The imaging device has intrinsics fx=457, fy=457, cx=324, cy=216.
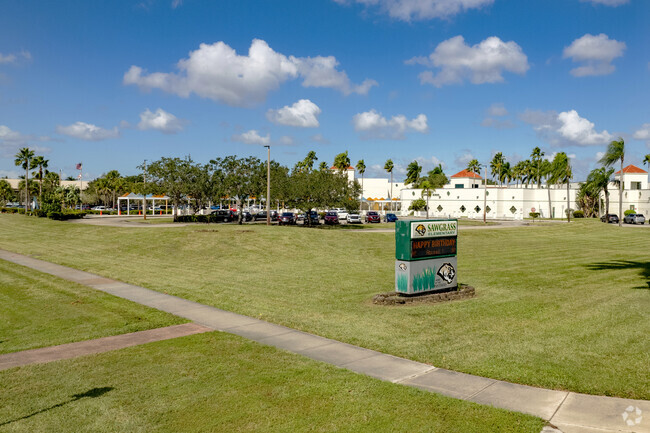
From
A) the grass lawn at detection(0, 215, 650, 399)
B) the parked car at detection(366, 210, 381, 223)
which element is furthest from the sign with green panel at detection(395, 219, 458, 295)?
the parked car at detection(366, 210, 381, 223)

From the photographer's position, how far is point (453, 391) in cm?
746

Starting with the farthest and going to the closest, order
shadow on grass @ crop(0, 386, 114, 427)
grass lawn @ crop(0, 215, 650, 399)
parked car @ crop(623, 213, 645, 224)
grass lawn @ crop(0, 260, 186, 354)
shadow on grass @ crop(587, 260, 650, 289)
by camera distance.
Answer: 1. parked car @ crop(623, 213, 645, 224)
2. shadow on grass @ crop(587, 260, 650, 289)
3. grass lawn @ crop(0, 260, 186, 354)
4. grass lawn @ crop(0, 215, 650, 399)
5. shadow on grass @ crop(0, 386, 114, 427)

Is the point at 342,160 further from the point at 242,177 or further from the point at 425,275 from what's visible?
the point at 425,275

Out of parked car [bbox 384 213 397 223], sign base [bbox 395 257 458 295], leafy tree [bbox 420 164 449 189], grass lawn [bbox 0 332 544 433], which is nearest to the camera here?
grass lawn [bbox 0 332 544 433]

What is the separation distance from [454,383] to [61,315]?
1063 centimetres

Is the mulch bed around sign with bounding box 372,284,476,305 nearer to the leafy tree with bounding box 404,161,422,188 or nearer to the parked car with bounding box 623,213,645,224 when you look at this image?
the parked car with bounding box 623,213,645,224

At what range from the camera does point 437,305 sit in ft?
45.9

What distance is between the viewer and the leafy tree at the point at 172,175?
4966cm

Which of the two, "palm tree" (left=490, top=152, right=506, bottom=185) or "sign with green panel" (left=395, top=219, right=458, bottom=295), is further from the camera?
"palm tree" (left=490, top=152, right=506, bottom=185)

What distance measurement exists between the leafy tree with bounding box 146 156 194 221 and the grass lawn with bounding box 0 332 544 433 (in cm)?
4243

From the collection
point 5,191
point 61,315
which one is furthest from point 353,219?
point 5,191

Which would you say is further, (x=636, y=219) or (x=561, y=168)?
(x=561, y=168)

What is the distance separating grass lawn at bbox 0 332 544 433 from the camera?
6.29 m

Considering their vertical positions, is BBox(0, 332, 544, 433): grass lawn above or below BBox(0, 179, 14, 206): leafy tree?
below
